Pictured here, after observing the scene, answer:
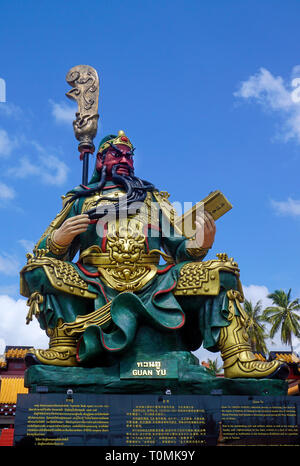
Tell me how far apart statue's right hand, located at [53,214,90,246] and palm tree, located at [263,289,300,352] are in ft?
67.4

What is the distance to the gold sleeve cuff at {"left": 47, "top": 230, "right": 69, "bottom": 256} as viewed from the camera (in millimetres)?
7070

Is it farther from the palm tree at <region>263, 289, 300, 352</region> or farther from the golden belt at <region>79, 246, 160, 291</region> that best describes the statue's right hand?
the palm tree at <region>263, 289, 300, 352</region>

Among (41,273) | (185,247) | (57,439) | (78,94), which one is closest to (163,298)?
(185,247)

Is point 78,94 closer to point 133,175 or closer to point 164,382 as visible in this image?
point 133,175

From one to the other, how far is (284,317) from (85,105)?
66.9 ft

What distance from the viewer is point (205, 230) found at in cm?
709

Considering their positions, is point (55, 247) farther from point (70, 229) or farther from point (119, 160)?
point (119, 160)

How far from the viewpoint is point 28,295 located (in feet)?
22.7

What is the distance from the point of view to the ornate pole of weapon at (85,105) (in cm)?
878

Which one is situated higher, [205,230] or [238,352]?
[205,230]

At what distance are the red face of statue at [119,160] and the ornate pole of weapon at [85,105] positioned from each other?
0.58 meters

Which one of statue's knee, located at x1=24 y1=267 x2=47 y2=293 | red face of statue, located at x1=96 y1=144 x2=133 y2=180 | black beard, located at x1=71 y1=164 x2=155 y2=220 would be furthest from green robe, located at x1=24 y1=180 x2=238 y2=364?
red face of statue, located at x1=96 y1=144 x2=133 y2=180

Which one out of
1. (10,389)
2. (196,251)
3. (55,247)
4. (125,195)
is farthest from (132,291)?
(10,389)
